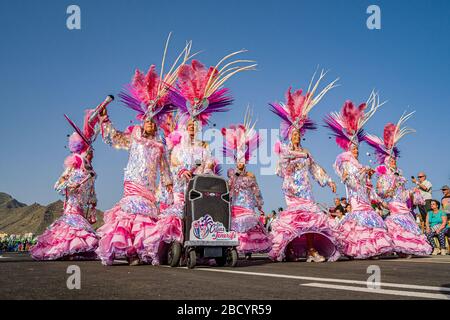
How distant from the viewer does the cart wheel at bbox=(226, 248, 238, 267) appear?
6.32 meters

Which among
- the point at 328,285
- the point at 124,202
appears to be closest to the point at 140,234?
the point at 124,202

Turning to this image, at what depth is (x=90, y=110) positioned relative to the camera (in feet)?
32.4

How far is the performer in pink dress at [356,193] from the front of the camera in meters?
8.83

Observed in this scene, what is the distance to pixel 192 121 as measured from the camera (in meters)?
8.09

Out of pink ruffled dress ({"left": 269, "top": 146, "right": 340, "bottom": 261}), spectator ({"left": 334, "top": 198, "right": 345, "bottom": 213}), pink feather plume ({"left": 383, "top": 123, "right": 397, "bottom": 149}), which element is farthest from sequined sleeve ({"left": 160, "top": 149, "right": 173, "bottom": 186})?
spectator ({"left": 334, "top": 198, "right": 345, "bottom": 213})

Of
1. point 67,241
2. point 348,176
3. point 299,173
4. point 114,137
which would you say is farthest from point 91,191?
A: point 348,176

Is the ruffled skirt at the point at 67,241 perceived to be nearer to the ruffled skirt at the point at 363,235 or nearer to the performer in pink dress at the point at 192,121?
the performer in pink dress at the point at 192,121

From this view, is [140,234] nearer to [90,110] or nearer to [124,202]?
[124,202]

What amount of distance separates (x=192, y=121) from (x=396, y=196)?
586 centimetres

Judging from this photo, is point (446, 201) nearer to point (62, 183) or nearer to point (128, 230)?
point (128, 230)

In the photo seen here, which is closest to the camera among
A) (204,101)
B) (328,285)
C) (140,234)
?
(328,285)

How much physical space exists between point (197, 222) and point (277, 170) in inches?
125

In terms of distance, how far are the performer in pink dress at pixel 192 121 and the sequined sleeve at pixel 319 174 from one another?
7.23ft

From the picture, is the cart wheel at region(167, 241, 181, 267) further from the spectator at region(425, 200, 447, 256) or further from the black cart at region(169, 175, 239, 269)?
the spectator at region(425, 200, 447, 256)
